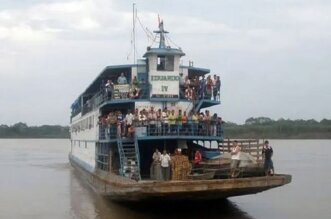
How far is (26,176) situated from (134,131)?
22.0m

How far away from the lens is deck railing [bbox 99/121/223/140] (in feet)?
62.0

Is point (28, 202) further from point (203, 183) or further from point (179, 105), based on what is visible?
point (203, 183)

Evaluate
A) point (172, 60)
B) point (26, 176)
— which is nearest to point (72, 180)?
point (26, 176)

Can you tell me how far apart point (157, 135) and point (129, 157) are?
3.81 feet

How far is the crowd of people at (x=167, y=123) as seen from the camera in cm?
1888

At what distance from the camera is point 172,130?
19000 mm

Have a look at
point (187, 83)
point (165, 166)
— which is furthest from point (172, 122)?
point (187, 83)

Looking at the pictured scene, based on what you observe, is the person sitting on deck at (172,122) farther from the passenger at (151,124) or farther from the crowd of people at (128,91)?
the crowd of people at (128,91)

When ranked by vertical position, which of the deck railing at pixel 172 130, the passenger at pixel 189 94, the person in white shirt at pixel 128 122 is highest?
the passenger at pixel 189 94

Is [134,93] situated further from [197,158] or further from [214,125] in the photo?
[197,158]

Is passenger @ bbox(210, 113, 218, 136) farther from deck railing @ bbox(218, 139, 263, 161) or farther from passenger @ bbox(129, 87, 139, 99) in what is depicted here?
passenger @ bbox(129, 87, 139, 99)

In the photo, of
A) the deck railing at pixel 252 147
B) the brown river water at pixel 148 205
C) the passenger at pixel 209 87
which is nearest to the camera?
the deck railing at pixel 252 147

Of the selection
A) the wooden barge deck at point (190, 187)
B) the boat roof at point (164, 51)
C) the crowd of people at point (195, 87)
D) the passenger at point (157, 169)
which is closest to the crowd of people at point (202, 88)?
the crowd of people at point (195, 87)

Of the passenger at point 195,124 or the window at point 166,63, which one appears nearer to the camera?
the passenger at point 195,124
